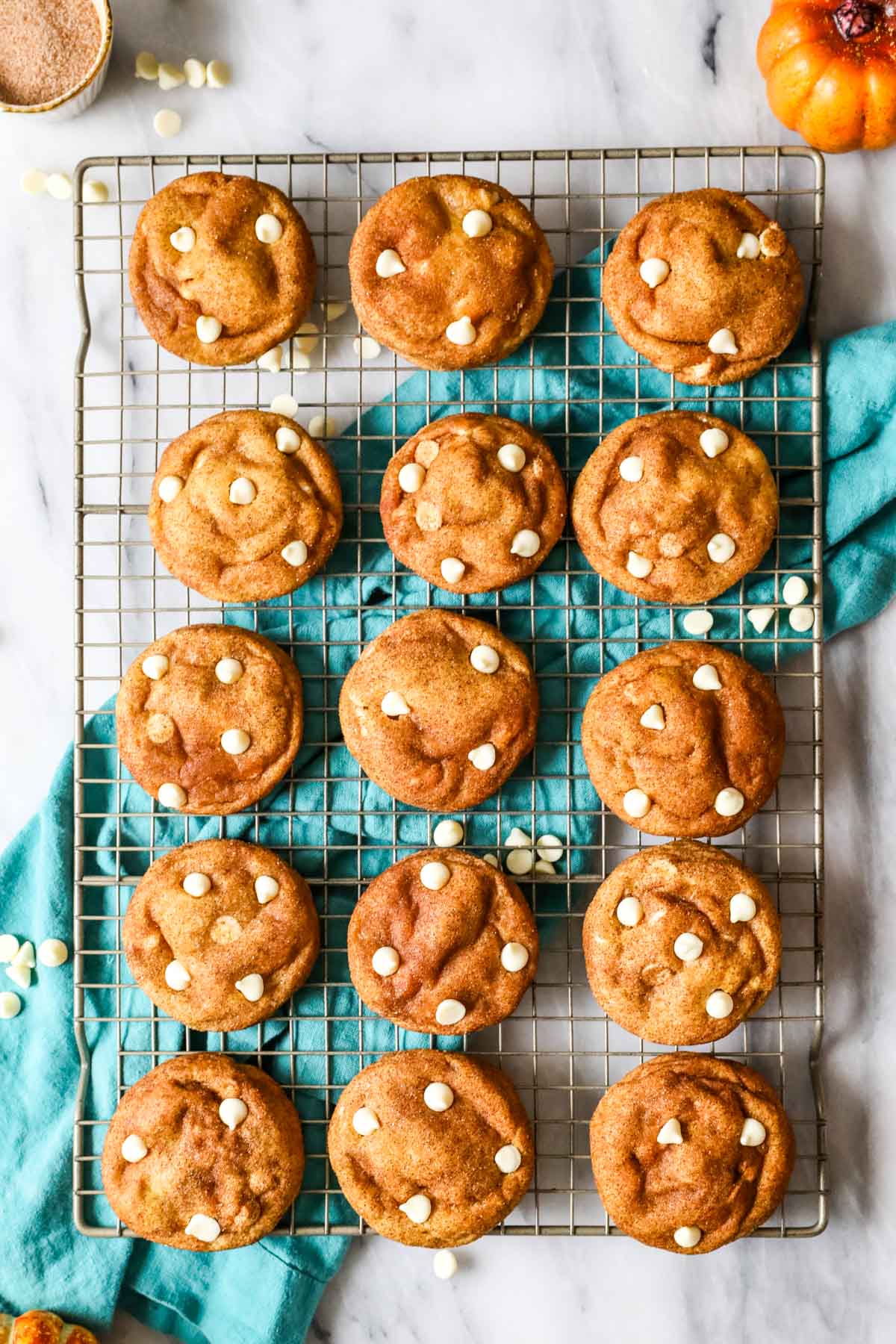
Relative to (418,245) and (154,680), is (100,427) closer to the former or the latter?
(154,680)

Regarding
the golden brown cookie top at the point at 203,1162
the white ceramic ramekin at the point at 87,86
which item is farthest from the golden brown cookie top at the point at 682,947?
the white ceramic ramekin at the point at 87,86

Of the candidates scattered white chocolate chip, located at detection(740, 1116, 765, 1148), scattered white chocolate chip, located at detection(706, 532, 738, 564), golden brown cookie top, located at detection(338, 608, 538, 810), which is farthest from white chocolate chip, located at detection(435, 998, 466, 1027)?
scattered white chocolate chip, located at detection(706, 532, 738, 564)

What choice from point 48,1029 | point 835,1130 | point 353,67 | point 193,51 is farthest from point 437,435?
point 835,1130

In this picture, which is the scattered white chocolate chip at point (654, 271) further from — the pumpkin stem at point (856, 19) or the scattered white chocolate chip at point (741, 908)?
the scattered white chocolate chip at point (741, 908)

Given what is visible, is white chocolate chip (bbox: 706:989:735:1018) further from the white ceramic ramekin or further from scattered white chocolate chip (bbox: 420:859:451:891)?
the white ceramic ramekin

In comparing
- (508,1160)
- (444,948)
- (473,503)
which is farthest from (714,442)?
(508,1160)

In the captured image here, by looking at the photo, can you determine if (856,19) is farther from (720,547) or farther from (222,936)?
(222,936)
